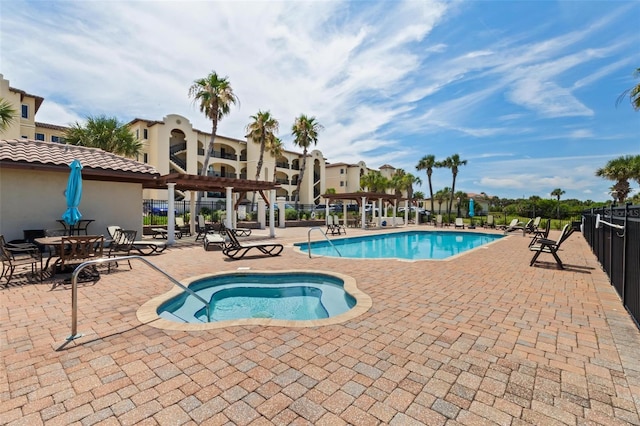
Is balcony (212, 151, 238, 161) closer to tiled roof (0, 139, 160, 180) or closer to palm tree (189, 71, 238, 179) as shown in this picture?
palm tree (189, 71, 238, 179)

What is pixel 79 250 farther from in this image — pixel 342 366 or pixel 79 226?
pixel 342 366

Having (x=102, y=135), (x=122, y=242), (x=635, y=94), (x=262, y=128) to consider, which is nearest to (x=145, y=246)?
(x=122, y=242)

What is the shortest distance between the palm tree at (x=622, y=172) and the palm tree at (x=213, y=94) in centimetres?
3373

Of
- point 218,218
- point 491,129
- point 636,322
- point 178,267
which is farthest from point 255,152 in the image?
point 636,322

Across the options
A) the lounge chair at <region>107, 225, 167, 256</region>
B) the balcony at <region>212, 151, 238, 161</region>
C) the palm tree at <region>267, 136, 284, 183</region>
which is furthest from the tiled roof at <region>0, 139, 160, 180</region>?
the balcony at <region>212, 151, 238, 161</region>

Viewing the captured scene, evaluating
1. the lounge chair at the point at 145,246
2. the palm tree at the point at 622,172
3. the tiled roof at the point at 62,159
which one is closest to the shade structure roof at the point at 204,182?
the tiled roof at the point at 62,159

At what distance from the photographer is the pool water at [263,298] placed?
5.36 m

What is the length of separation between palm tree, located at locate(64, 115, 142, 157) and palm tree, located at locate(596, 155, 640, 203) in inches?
1550

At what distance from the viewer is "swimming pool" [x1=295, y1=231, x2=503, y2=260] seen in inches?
499

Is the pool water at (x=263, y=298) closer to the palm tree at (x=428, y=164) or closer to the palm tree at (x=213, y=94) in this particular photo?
the palm tree at (x=213, y=94)

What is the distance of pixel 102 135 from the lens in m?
18.0

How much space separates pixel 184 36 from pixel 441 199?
52.8 meters

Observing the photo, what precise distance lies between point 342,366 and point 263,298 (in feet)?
12.7

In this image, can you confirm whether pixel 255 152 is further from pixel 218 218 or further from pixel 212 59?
pixel 212 59
